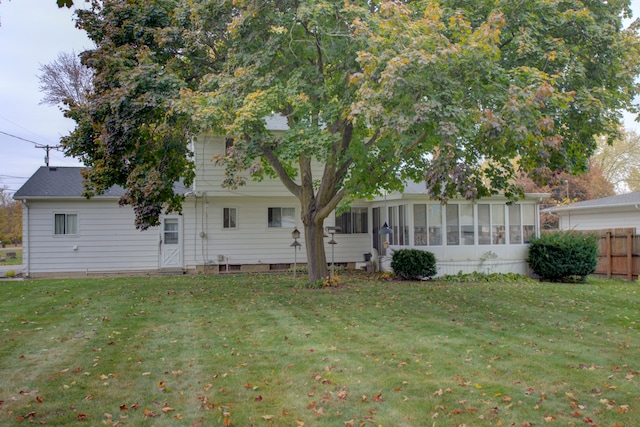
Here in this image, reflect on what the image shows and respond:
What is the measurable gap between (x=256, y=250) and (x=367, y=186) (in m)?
8.41

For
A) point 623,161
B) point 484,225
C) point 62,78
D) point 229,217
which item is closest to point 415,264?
point 484,225

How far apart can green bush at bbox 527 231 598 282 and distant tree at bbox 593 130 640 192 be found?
24561mm

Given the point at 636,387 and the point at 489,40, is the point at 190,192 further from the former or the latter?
the point at 636,387

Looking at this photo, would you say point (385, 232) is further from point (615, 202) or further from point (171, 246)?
point (615, 202)

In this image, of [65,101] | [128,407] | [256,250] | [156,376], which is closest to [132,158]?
[65,101]

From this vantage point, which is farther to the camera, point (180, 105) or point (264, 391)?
point (180, 105)

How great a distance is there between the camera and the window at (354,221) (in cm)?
2108

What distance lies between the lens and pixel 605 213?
21.3 m

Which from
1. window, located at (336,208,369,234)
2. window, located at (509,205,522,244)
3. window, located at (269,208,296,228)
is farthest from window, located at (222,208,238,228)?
window, located at (509,205,522,244)

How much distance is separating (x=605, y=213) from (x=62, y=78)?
28376 millimetres

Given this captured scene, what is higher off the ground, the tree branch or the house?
the tree branch

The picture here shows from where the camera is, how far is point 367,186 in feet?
41.8

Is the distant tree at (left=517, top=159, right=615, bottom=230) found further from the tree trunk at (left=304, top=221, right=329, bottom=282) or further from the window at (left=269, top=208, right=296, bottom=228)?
the tree trunk at (left=304, top=221, right=329, bottom=282)

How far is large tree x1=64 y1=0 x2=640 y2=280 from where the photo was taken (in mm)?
9516
